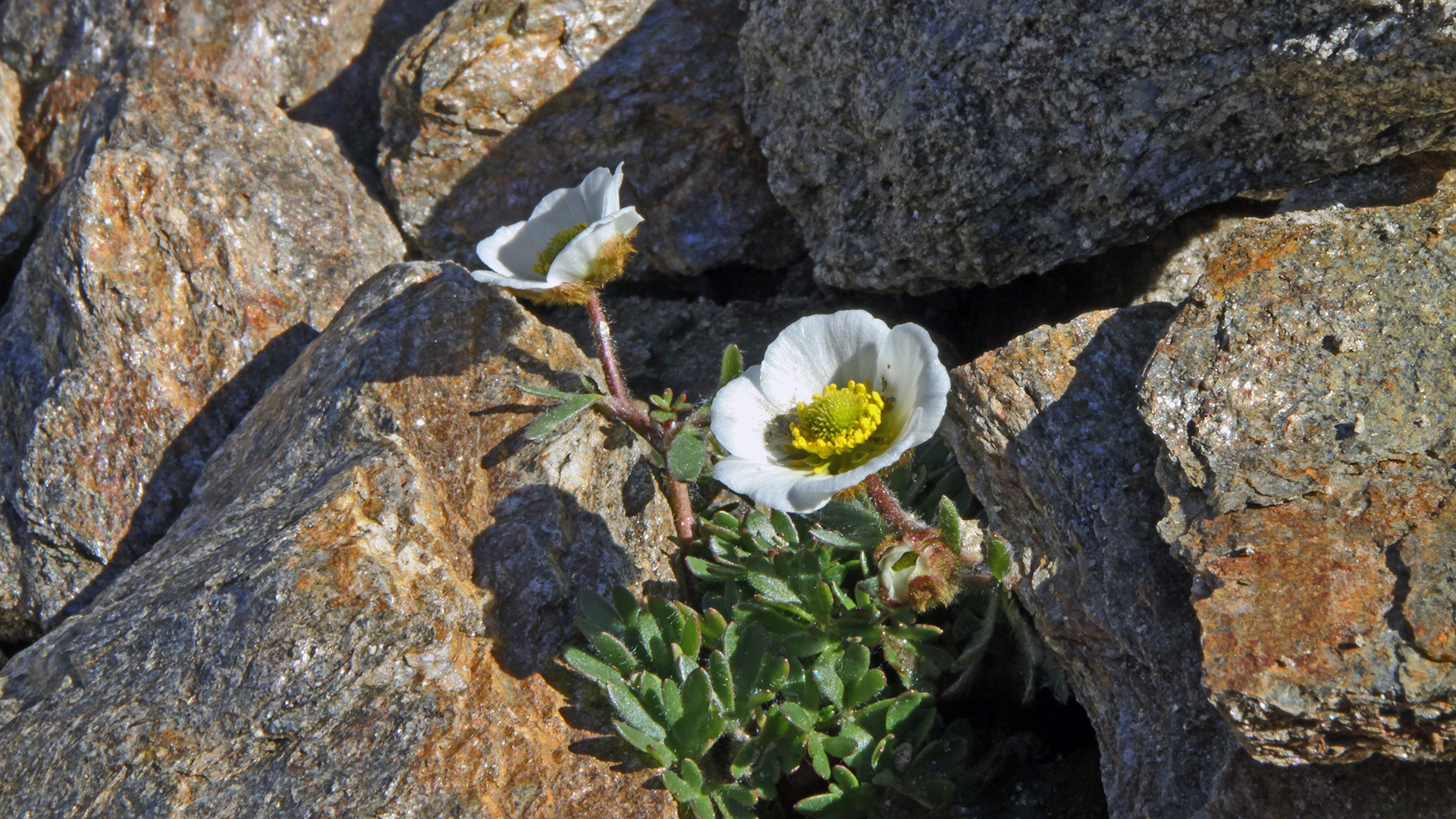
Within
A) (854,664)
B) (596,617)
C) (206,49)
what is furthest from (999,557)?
(206,49)

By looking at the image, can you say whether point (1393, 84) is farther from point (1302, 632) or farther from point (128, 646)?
point (128, 646)

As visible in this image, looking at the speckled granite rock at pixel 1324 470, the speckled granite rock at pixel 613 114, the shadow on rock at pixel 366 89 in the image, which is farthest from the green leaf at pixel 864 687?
the shadow on rock at pixel 366 89

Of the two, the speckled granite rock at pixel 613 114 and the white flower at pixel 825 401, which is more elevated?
the speckled granite rock at pixel 613 114

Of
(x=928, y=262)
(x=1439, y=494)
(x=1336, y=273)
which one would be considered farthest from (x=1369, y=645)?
(x=928, y=262)

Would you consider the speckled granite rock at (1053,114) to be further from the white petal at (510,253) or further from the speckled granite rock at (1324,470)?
the white petal at (510,253)

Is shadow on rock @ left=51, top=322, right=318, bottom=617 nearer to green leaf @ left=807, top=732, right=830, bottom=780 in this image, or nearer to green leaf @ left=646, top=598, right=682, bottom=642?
green leaf @ left=646, top=598, right=682, bottom=642
